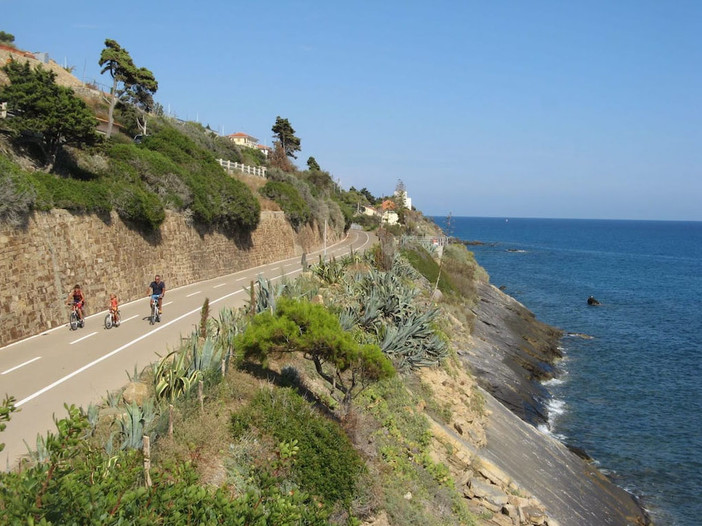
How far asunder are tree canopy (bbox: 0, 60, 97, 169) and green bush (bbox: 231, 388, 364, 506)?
1591cm

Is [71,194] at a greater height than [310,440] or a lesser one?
greater

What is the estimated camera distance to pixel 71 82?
43.9 meters

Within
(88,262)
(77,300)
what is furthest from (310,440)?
(88,262)

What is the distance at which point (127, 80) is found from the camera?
41.1m

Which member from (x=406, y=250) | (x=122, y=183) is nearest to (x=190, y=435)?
(x=122, y=183)

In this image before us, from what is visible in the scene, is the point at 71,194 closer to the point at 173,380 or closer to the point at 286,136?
the point at 173,380

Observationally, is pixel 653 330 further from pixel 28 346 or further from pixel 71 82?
pixel 71 82

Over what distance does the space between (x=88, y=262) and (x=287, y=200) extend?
25915 millimetres

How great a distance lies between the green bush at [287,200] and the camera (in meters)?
44.9

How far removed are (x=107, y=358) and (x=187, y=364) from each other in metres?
3.86

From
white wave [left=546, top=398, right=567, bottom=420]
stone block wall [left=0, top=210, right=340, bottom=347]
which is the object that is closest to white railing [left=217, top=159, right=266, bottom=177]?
stone block wall [left=0, top=210, right=340, bottom=347]

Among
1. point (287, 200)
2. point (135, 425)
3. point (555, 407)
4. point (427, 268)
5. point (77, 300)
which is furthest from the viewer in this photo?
point (287, 200)

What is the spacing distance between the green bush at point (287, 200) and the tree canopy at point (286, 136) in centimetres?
3531

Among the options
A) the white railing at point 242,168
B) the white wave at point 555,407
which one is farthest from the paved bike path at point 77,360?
the white railing at point 242,168
